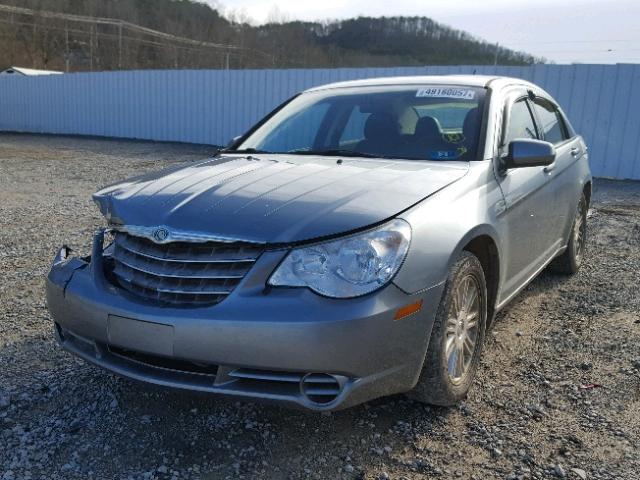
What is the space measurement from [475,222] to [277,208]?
0.95 metres

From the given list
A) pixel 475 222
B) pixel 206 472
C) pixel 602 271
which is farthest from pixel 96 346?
pixel 602 271

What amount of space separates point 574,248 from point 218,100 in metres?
15.5

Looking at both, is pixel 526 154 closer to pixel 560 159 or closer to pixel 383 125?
pixel 383 125

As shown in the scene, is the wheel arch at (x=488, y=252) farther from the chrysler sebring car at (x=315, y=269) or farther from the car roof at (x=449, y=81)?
the car roof at (x=449, y=81)

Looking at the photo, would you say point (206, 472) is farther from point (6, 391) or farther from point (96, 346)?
point (6, 391)

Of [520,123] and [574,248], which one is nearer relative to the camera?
[520,123]

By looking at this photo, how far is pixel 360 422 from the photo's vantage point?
2.64 meters

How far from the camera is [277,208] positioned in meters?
2.35

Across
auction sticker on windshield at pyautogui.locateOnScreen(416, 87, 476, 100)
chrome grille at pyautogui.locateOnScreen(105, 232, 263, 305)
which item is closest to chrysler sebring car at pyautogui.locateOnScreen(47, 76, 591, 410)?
chrome grille at pyautogui.locateOnScreen(105, 232, 263, 305)

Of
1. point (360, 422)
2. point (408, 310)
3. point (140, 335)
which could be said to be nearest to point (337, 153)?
point (408, 310)

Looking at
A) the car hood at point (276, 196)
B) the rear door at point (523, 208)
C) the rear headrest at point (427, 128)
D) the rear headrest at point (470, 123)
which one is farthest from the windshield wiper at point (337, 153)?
the rear door at point (523, 208)

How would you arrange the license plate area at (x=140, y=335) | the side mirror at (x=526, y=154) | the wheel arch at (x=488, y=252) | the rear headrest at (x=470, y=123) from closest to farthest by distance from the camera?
the license plate area at (x=140, y=335)
the wheel arch at (x=488, y=252)
the side mirror at (x=526, y=154)
the rear headrest at (x=470, y=123)

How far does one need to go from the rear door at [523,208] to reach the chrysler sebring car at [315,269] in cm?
2

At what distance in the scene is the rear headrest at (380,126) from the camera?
346cm
